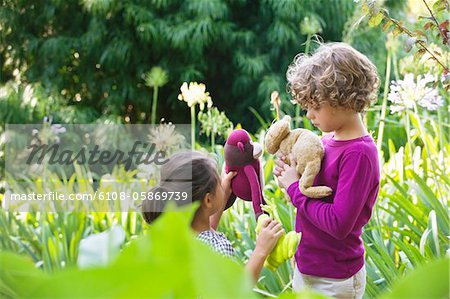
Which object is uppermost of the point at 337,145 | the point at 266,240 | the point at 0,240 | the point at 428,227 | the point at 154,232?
the point at 154,232

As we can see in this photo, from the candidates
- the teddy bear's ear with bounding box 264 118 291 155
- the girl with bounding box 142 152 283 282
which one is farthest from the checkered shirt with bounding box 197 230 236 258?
the teddy bear's ear with bounding box 264 118 291 155

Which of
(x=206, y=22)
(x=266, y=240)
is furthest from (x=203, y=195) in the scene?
(x=206, y=22)

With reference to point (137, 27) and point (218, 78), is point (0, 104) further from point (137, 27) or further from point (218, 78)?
point (218, 78)

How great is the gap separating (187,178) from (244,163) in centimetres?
16

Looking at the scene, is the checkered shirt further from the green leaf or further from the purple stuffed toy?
the green leaf

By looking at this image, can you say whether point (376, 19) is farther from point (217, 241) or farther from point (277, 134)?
point (217, 241)

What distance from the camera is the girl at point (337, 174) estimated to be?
129 cm

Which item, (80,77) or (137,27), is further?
(80,77)

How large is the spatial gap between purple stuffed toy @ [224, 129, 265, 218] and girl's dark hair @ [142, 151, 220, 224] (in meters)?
0.07

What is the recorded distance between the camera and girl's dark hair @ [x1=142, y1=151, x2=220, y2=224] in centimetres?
130

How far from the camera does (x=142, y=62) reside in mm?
6109

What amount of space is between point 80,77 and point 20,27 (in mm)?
704

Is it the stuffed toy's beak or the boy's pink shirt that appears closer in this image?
the boy's pink shirt

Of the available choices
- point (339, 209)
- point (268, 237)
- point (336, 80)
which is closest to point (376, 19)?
point (336, 80)
